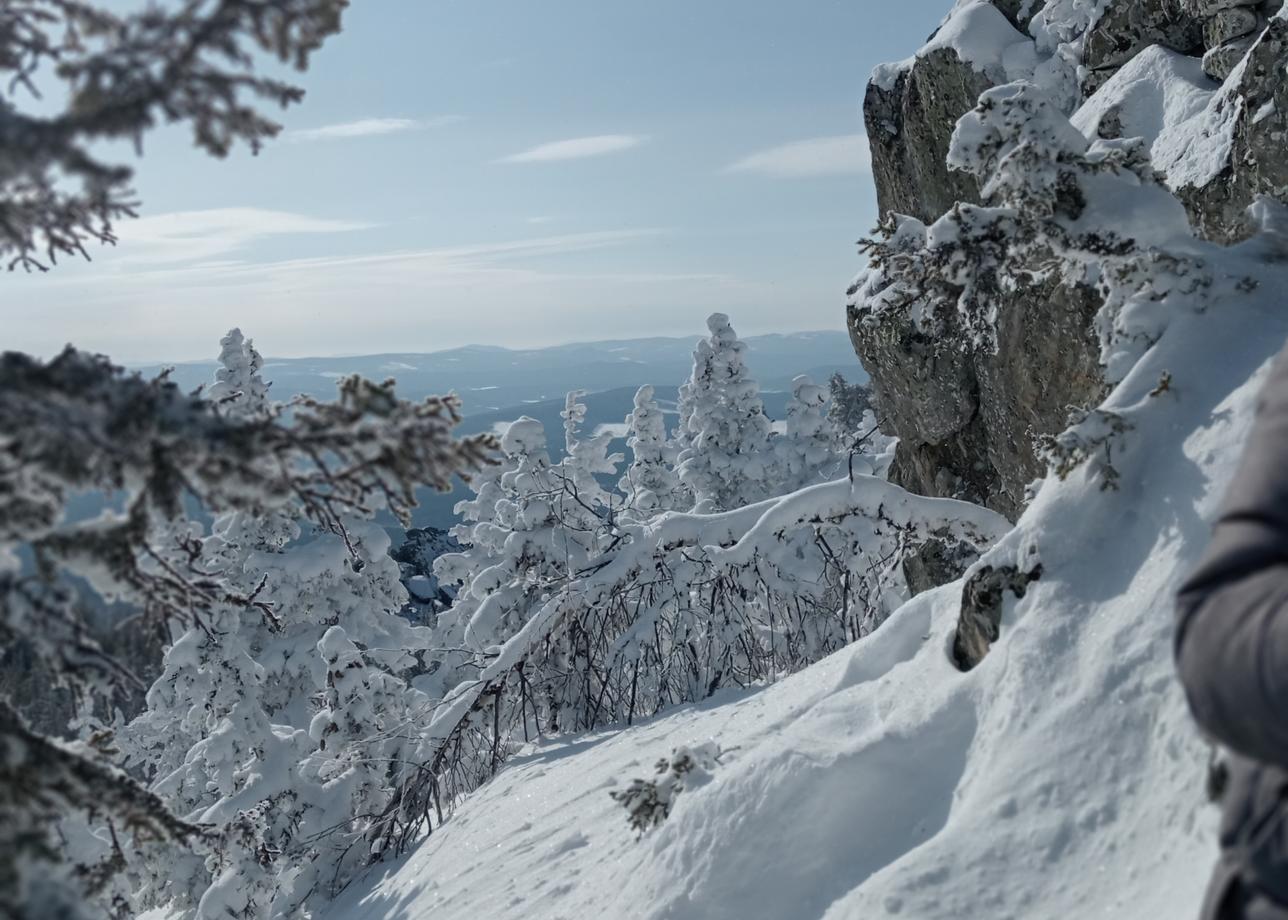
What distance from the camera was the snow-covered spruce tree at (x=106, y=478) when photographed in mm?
2148

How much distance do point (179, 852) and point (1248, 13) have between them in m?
18.1

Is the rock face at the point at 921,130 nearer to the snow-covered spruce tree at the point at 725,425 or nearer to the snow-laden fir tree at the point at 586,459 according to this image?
the snow-laden fir tree at the point at 586,459

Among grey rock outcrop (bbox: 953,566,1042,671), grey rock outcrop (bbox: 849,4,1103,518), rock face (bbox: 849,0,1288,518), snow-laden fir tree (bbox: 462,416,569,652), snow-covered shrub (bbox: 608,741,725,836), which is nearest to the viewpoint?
grey rock outcrop (bbox: 953,566,1042,671)

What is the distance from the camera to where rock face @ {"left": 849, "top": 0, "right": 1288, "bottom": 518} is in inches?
271

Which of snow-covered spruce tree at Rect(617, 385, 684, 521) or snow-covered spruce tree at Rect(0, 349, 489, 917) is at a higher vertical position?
snow-covered spruce tree at Rect(0, 349, 489, 917)

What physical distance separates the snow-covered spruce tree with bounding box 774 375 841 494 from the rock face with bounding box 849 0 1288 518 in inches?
539

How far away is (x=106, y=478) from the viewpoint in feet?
7.45

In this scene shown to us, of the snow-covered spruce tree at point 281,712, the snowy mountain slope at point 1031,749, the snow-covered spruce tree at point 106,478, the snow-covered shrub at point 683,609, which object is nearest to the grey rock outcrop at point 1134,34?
the snow-covered shrub at point 683,609

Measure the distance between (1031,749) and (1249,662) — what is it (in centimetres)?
254

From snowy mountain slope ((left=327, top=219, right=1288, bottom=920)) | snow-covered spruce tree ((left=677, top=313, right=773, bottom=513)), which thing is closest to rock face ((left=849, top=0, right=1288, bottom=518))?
snowy mountain slope ((left=327, top=219, right=1288, bottom=920))

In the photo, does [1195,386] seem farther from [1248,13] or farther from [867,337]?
[867,337]

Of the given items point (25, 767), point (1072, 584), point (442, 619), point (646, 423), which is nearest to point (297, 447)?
point (25, 767)

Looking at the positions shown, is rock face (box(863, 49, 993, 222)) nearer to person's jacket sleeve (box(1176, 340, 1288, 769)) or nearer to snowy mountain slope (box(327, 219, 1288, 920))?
snowy mountain slope (box(327, 219, 1288, 920))

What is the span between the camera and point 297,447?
7.82ft
